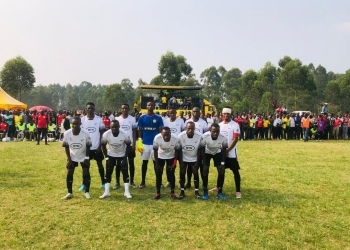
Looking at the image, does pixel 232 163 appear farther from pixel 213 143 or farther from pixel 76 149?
pixel 76 149

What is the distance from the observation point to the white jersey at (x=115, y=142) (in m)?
8.23

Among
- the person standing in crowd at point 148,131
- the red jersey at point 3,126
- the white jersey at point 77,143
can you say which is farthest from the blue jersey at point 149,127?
the red jersey at point 3,126

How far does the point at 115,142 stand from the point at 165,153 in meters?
1.15

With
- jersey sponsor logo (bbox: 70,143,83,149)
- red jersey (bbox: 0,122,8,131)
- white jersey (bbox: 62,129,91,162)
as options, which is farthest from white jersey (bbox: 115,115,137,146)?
red jersey (bbox: 0,122,8,131)

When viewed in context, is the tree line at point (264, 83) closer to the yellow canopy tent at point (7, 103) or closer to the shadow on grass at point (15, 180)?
the yellow canopy tent at point (7, 103)

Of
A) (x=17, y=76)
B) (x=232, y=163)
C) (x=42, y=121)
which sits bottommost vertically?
(x=232, y=163)

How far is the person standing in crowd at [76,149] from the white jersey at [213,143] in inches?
101

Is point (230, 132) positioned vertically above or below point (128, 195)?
above

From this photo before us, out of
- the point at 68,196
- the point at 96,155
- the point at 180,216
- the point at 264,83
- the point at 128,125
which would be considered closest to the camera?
the point at 180,216

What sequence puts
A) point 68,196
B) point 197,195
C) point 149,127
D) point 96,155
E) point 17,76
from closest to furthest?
point 68,196 < point 197,195 < point 96,155 < point 149,127 < point 17,76

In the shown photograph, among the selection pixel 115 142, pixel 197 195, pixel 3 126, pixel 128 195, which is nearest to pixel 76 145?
pixel 115 142

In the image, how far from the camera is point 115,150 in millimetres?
8297

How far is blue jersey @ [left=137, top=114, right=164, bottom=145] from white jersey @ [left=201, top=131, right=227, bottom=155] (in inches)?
53.3

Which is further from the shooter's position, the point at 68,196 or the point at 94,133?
the point at 94,133
